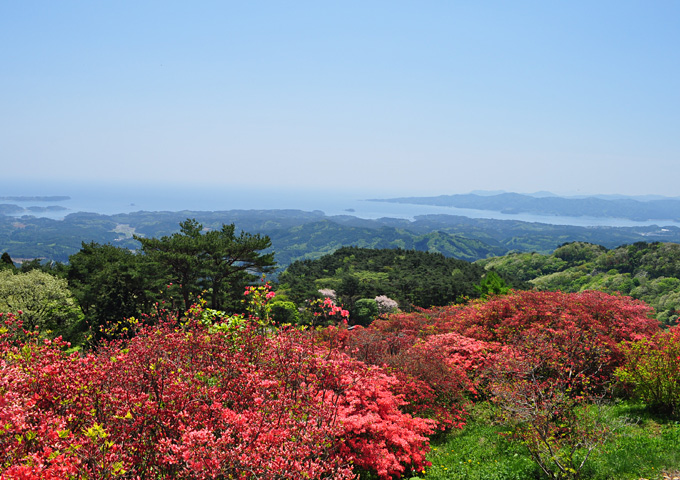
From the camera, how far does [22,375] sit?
382 cm

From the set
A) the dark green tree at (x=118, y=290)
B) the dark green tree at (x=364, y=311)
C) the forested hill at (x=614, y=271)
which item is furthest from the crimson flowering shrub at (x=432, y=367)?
the forested hill at (x=614, y=271)

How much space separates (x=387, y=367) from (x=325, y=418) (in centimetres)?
445

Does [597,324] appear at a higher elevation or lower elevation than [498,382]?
higher

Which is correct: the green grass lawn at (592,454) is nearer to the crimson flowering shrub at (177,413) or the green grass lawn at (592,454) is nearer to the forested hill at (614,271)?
the crimson flowering shrub at (177,413)

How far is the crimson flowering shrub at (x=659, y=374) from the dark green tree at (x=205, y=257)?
15.5 metres

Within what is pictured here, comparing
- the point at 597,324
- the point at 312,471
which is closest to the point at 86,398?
the point at 312,471

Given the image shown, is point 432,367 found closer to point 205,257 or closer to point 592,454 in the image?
point 592,454

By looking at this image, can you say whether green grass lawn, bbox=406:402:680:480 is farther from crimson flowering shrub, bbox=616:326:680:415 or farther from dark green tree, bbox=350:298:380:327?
dark green tree, bbox=350:298:380:327

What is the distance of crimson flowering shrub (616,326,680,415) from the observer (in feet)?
23.9

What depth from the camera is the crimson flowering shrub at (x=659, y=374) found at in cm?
729

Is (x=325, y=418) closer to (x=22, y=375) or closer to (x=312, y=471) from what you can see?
(x=312, y=471)

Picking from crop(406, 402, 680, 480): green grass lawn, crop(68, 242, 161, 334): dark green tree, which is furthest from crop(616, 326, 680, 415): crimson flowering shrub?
crop(68, 242, 161, 334): dark green tree

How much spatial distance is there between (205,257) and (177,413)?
58.8 ft

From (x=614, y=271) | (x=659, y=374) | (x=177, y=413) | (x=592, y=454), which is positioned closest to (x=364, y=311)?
(x=659, y=374)
